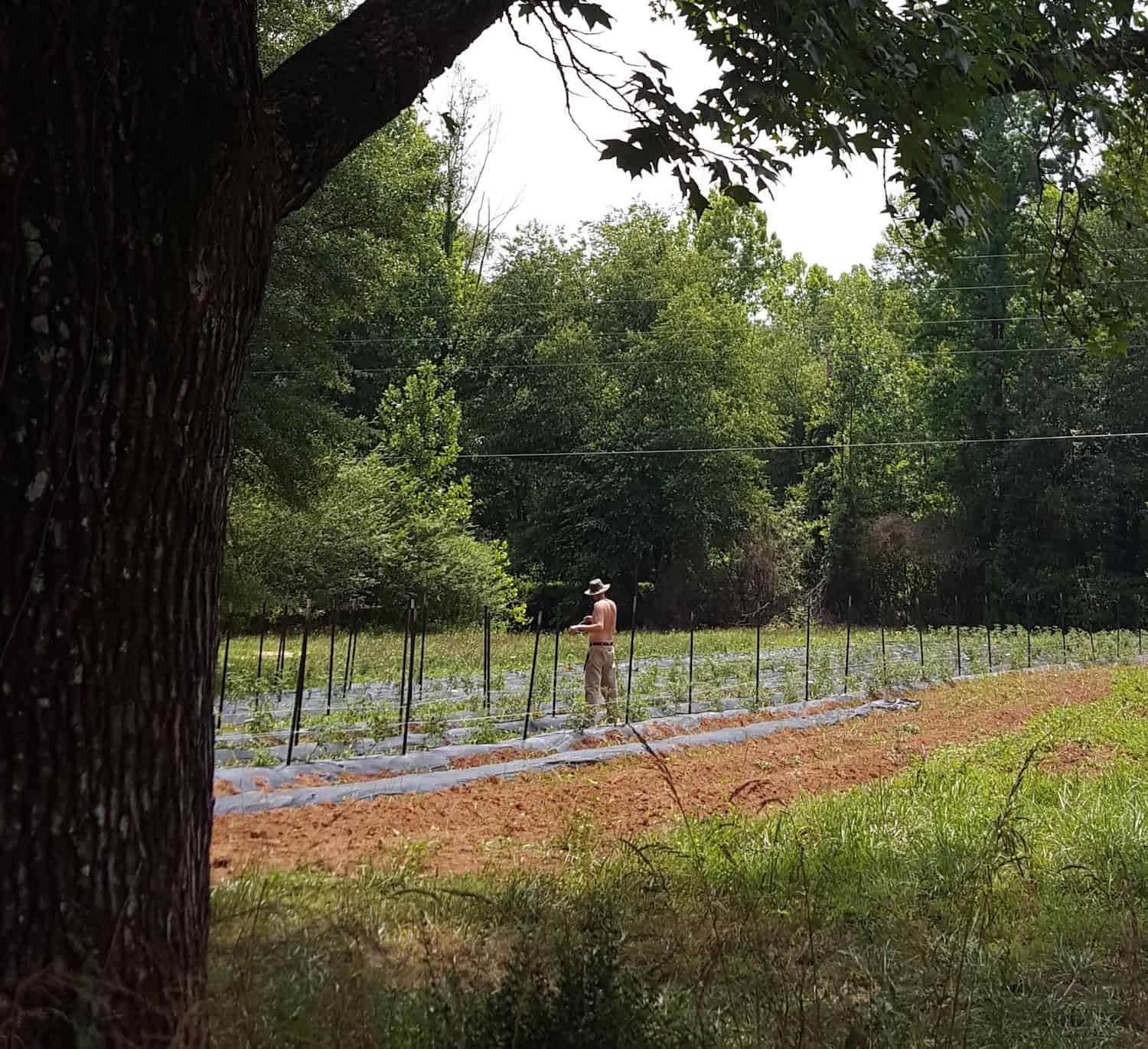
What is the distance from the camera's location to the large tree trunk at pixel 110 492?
196 cm

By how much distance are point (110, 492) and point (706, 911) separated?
9.71 feet

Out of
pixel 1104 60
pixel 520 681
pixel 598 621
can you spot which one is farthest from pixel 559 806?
pixel 520 681

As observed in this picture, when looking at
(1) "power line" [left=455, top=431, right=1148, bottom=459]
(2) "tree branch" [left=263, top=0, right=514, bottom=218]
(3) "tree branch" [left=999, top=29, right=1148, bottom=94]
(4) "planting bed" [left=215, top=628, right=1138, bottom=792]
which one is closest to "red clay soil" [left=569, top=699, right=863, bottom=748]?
(4) "planting bed" [left=215, top=628, right=1138, bottom=792]

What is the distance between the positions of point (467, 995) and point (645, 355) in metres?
31.0

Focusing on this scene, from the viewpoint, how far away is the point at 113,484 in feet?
6.82

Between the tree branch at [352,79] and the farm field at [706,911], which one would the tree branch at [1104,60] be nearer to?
the tree branch at [352,79]

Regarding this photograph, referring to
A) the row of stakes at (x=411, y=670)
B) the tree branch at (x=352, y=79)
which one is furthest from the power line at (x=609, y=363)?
the tree branch at (x=352, y=79)

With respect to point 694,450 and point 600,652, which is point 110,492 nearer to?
point 600,652

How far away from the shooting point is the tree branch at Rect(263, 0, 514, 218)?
258cm

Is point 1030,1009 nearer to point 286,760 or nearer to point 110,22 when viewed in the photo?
point 110,22

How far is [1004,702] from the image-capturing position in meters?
11.9

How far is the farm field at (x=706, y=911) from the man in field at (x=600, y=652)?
2951 millimetres

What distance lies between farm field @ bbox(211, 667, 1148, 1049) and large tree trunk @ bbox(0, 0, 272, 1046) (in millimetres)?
522

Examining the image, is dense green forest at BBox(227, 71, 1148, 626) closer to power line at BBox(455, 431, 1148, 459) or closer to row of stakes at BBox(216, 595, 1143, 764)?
power line at BBox(455, 431, 1148, 459)
